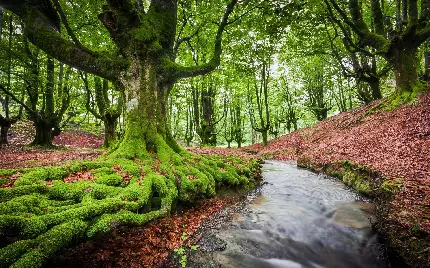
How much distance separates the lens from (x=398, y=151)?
989 centimetres

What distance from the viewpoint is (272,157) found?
21.9 meters

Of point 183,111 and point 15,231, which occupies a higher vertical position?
point 183,111

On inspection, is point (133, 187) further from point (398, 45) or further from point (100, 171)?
point (398, 45)

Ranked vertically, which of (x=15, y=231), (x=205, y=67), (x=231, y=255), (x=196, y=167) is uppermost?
(x=205, y=67)

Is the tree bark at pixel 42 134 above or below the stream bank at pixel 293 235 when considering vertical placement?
above

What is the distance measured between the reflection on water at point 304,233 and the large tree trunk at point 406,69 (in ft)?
33.2

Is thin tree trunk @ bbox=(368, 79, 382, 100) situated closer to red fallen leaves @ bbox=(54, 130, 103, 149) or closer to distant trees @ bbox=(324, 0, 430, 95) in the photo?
distant trees @ bbox=(324, 0, 430, 95)

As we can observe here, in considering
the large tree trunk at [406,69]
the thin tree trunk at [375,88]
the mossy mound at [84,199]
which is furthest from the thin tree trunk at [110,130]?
the thin tree trunk at [375,88]

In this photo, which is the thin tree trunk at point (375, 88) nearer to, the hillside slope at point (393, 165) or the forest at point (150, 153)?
the forest at point (150, 153)

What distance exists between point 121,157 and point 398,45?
16.0m

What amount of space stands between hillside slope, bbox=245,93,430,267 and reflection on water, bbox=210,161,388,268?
60cm

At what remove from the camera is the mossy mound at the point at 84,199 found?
11.6ft

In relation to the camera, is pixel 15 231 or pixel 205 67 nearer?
pixel 15 231

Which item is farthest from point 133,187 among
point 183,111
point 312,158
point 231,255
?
point 183,111
